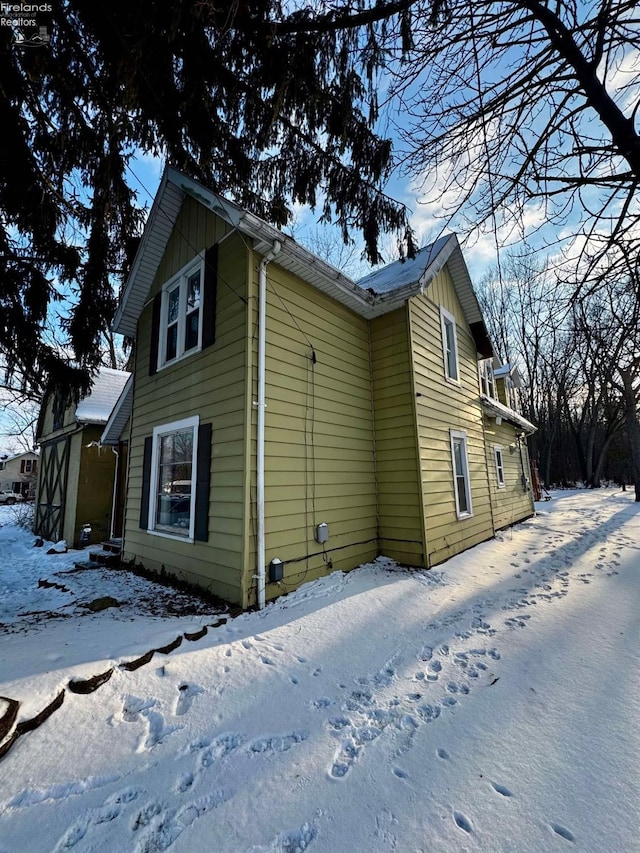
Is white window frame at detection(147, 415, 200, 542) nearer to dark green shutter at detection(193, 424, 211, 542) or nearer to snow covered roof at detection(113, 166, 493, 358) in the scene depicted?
dark green shutter at detection(193, 424, 211, 542)

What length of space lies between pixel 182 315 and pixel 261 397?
2.91m

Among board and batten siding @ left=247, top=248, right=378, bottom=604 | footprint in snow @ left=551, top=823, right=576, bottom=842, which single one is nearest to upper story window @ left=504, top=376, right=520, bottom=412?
board and batten siding @ left=247, top=248, right=378, bottom=604

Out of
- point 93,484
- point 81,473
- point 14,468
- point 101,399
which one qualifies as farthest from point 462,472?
point 14,468

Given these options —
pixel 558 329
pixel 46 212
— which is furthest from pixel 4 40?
pixel 558 329

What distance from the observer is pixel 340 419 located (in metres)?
6.45

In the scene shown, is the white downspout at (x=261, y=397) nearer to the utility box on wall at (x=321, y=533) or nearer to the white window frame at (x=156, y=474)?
the utility box on wall at (x=321, y=533)

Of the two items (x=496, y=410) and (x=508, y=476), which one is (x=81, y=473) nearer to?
(x=496, y=410)

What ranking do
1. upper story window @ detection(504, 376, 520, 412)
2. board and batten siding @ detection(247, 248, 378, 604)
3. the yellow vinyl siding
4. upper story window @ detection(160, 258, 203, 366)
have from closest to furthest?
board and batten siding @ detection(247, 248, 378, 604)
upper story window @ detection(160, 258, 203, 366)
the yellow vinyl siding
upper story window @ detection(504, 376, 520, 412)

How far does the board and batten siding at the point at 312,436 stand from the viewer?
5102mm

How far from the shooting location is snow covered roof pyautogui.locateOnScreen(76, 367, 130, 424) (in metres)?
11.3

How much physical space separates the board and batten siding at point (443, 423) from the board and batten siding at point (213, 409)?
3.32 m

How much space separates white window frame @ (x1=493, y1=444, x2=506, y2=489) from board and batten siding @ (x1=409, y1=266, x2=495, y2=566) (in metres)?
1.47

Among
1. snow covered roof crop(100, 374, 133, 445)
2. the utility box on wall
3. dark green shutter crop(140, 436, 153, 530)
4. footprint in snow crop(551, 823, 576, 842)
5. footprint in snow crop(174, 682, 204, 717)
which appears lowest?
footprint in snow crop(551, 823, 576, 842)

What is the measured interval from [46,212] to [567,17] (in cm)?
572
